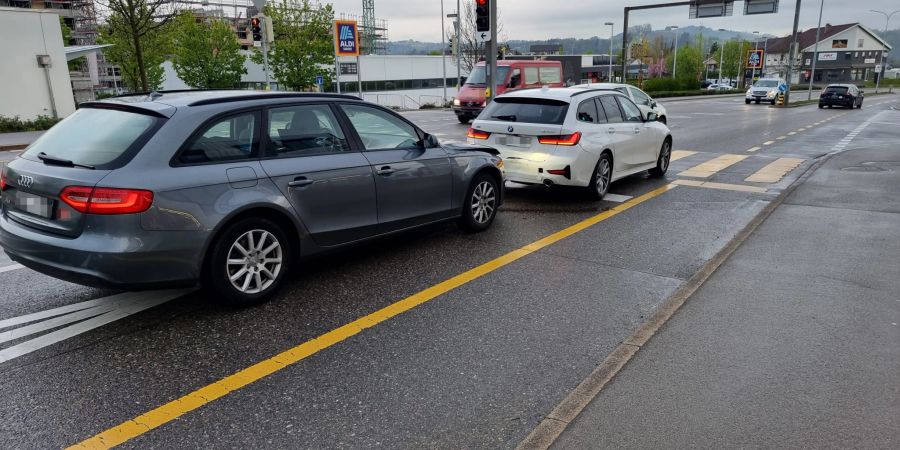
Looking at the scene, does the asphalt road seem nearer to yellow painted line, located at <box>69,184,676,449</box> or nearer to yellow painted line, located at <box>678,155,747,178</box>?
yellow painted line, located at <box>69,184,676,449</box>

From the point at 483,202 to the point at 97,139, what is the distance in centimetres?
390

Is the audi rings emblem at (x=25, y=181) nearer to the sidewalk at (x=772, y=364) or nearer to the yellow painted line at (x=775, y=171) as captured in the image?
the sidewalk at (x=772, y=364)

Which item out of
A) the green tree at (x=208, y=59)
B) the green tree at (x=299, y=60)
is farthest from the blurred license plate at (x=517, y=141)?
the green tree at (x=299, y=60)

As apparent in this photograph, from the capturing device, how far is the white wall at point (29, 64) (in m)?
21.9

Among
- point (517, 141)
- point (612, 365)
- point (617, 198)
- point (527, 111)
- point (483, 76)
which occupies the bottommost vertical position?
point (617, 198)

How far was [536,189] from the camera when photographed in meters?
10.1

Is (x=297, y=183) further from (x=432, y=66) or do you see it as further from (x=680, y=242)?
(x=432, y=66)

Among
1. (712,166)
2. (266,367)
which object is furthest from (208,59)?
(266,367)

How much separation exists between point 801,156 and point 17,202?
1480 cm

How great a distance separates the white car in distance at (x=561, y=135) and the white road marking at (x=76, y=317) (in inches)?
192

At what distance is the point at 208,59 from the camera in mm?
37969

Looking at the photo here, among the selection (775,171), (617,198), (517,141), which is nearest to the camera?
(517,141)

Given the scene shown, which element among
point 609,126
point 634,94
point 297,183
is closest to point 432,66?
point 634,94

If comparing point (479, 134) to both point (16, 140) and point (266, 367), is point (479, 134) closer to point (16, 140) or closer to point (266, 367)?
point (266, 367)
